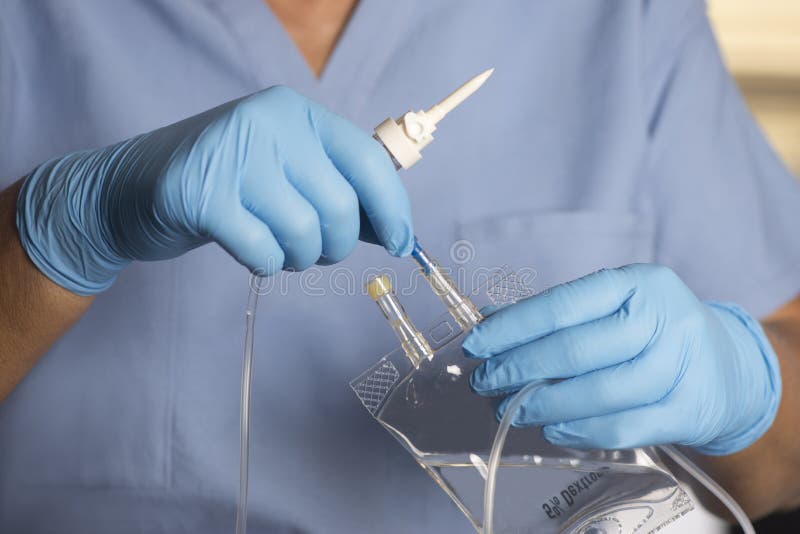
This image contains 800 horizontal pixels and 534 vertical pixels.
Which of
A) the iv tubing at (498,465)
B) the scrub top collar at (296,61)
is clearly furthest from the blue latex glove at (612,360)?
the scrub top collar at (296,61)

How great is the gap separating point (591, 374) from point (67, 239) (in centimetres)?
54

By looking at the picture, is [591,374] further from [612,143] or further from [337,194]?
[612,143]

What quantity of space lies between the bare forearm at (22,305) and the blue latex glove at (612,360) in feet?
1.48

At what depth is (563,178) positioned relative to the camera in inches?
42.1

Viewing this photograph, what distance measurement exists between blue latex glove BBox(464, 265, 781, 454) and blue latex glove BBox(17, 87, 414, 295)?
14cm

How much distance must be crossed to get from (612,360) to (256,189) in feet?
1.19

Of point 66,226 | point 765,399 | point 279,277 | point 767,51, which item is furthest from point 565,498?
point 767,51

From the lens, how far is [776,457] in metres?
1.04

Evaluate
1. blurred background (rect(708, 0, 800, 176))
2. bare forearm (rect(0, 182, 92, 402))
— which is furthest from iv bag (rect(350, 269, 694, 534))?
blurred background (rect(708, 0, 800, 176))

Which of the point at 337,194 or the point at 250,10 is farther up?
the point at 250,10

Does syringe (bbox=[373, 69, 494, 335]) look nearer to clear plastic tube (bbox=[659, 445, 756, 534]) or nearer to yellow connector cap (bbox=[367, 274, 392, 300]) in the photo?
Result: yellow connector cap (bbox=[367, 274, 392, 300])

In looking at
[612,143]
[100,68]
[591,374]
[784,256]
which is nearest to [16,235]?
[100,68]

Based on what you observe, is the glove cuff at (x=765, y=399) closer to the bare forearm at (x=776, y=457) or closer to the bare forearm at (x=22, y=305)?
the bare forearm at (x=776, y=457)

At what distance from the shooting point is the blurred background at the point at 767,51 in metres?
1.68
